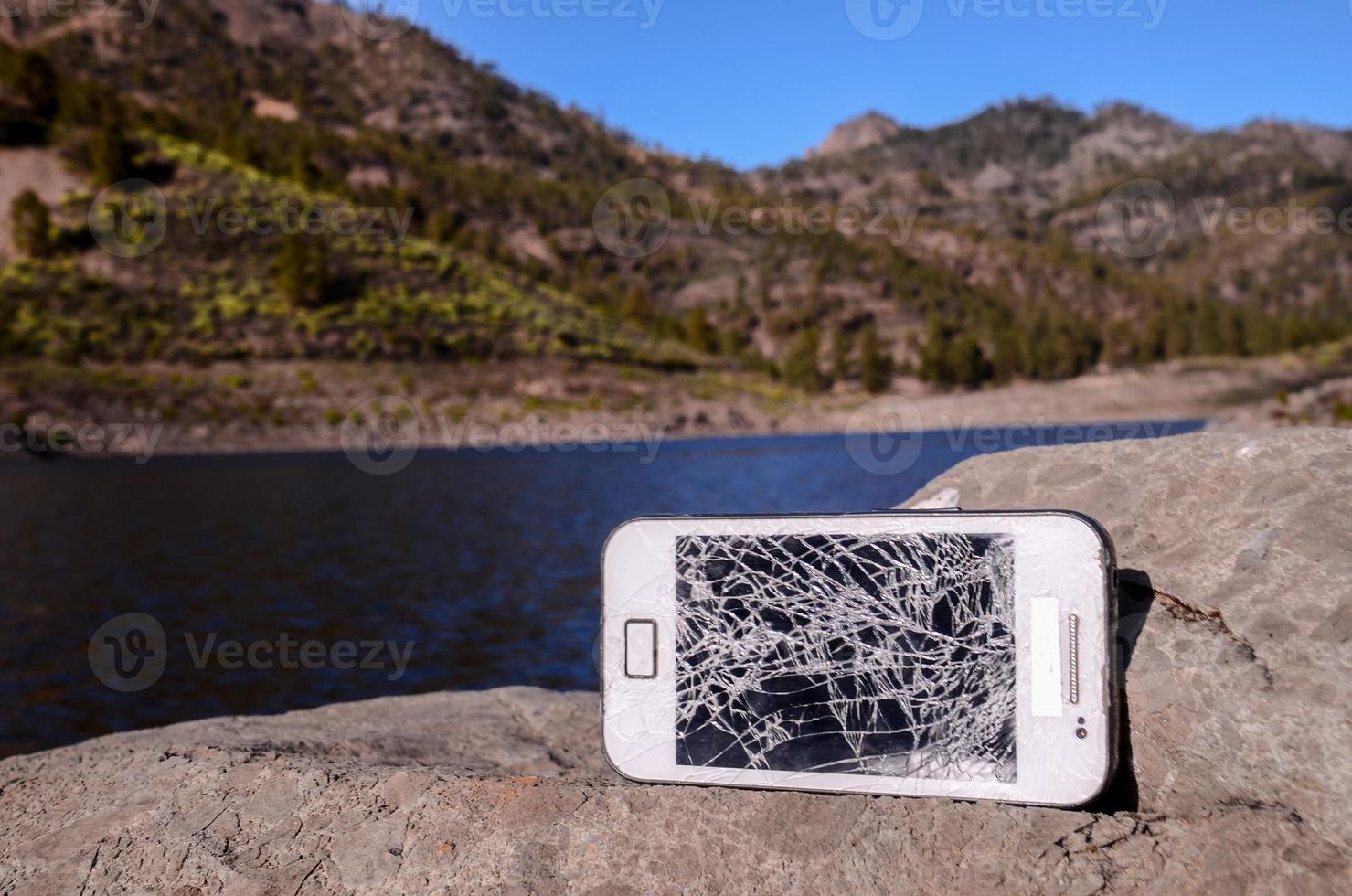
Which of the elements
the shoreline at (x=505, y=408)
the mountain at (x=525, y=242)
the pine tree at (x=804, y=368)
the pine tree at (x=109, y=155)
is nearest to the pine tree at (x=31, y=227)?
the mountain at (x=525, y=242)

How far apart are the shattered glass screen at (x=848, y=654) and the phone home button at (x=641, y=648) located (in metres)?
0.08

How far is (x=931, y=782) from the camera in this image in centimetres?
279

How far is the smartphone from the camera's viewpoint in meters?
2.66

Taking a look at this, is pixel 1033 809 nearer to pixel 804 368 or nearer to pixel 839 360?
pixel 804 368

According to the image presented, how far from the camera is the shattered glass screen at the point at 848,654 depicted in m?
2.74

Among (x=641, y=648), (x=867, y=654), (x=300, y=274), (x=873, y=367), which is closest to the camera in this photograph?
(x=867, y=654)

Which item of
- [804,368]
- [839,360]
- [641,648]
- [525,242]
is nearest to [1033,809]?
[641,648]

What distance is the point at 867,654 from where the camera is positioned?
2863 mm

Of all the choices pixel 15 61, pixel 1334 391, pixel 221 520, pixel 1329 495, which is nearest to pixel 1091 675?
pixel 1329 495

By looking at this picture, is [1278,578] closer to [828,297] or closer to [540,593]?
[540,593]

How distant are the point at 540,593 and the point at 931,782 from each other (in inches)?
483

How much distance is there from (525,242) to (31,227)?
54.7 metres

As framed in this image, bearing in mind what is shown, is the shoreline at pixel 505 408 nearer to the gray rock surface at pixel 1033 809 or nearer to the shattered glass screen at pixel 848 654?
the gray rock surface at pixel 1033 809

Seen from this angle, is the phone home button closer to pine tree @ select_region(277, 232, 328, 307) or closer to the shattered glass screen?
the shattered glass screen
